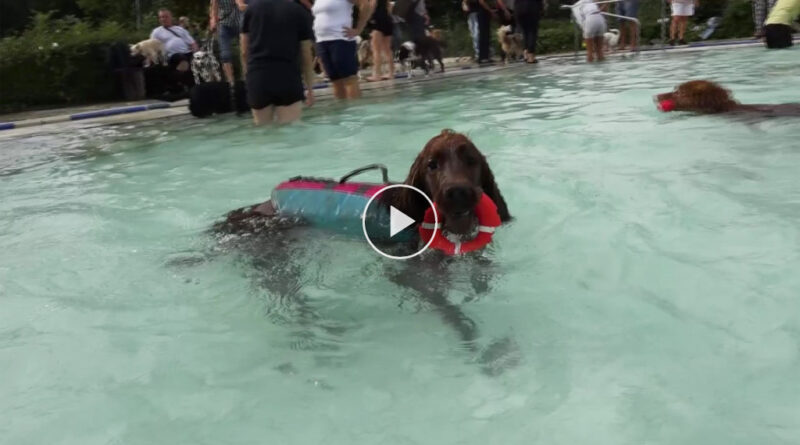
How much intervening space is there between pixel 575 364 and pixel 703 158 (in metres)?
4.07

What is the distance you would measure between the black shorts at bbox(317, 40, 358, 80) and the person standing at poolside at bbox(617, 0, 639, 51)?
10523mm

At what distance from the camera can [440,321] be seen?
144 inches

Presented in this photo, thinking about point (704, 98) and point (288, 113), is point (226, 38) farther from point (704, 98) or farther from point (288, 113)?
point (704, 98)

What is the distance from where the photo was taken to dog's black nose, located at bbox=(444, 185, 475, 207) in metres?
3.63

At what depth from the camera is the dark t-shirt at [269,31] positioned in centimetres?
877

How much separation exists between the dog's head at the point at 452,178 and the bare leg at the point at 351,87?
8.21m

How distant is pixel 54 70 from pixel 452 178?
14.6 metres

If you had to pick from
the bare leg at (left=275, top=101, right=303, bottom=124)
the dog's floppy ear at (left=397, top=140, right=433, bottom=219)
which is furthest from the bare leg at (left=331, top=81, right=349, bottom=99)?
the dog's floppy ear at (left=397, top=140, right=433, bottom=219)

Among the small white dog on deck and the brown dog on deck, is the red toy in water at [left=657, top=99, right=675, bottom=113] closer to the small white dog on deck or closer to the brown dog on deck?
the brown dog on deck

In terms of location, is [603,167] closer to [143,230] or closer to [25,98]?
[143,230]

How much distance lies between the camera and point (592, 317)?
3588mm

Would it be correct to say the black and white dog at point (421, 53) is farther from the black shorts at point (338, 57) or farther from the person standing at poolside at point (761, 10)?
the person standing at poolside at point (761, 10)
